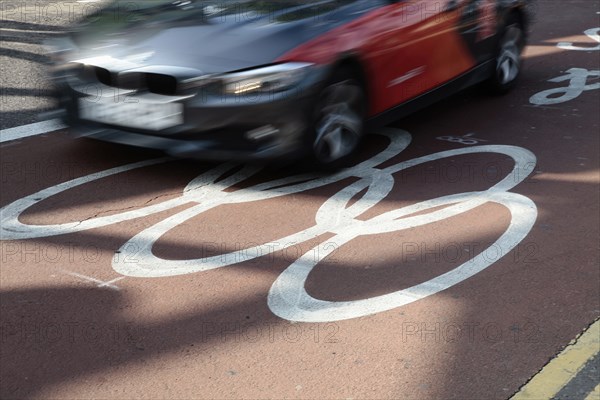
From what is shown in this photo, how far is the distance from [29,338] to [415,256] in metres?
2.16

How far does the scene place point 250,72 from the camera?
225 inches

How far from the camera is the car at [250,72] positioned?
5777mm

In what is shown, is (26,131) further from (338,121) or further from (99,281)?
(99,281)

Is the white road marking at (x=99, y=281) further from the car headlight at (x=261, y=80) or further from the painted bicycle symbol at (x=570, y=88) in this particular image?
the painted bicycle symbol at (x=570, y=88)

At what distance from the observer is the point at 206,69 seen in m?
5.78

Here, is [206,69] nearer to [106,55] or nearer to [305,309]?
[106,55]

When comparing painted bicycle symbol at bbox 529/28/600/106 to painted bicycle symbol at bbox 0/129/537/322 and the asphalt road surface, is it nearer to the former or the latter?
the asphalt road surface

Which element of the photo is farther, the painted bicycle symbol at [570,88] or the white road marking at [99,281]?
the painted bicycle symbol at [570,88]

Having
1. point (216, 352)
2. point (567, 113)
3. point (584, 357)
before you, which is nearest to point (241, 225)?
point (216, 352)

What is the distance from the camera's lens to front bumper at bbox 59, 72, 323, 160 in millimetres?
5734

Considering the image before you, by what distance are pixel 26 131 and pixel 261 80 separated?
285 centimetres

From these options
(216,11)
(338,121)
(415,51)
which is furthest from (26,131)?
(415,51)

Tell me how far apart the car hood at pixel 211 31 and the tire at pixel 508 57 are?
210 cm

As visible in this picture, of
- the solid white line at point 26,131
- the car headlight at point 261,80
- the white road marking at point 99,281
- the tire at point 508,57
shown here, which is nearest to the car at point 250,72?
the car headlight at point 261,80
